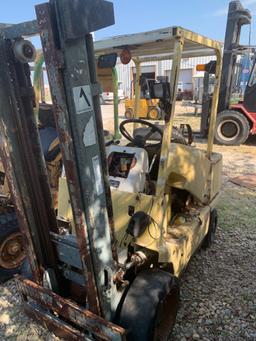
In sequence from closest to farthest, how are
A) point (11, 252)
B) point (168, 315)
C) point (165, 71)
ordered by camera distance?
1. point (168, 315)
2. point (11, 252)
3. point (165, 71)

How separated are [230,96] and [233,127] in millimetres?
954

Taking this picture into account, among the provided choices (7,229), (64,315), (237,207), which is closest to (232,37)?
(237,207)

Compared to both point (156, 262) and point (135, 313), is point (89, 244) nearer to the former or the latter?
point (135, 313)

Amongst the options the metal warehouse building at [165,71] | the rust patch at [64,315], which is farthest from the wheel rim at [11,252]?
the metal warehouse building at [165,71]

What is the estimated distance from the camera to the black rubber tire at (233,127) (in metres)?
8.98

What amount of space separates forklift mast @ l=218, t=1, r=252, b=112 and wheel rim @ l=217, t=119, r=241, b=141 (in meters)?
0.87

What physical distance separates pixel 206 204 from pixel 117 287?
1.71m

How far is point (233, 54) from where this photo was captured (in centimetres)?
866

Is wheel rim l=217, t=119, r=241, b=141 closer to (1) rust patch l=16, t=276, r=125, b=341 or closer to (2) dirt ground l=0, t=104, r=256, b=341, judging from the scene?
(2) dirt ground l=0, t=104, r=256, b=341

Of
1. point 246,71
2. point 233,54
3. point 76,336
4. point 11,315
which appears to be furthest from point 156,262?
point 246,71

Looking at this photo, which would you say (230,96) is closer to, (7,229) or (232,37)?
(232,37)

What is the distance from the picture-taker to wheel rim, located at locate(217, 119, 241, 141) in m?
9.11

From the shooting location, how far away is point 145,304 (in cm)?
203

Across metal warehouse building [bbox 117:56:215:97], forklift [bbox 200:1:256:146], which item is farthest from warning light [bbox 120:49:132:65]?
metal warehouse building [bbox 117:56:215:97]
